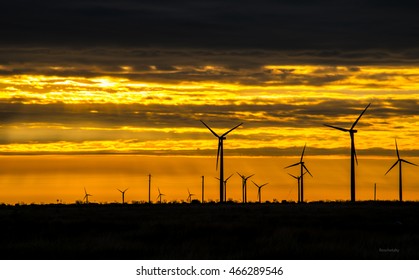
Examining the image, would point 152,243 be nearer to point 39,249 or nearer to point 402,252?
point 39,249

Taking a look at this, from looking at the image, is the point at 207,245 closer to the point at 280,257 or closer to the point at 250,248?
the point at 250,248

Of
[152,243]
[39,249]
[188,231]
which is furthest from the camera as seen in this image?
[188,231]

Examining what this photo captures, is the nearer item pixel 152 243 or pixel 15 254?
pixel 15 254

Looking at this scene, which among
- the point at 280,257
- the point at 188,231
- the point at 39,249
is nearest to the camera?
the point at 280,257

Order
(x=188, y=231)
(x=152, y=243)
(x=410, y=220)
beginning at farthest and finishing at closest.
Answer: (x=410, y=220)
(x=188, y=231)
(x=152, y=243)

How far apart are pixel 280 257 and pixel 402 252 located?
560cm

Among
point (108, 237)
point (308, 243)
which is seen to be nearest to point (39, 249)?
point (108, 237)

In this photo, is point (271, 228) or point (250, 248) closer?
point (250, 248)

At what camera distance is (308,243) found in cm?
4906

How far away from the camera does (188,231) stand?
185 feet

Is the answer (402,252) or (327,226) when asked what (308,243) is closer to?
(402,252)

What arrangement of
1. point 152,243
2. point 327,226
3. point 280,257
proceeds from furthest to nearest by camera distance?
point 327,226 < point 152,243 < point 280,257

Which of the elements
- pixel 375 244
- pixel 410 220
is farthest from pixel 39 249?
pixel 410 220

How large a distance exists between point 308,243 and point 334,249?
3.87m
